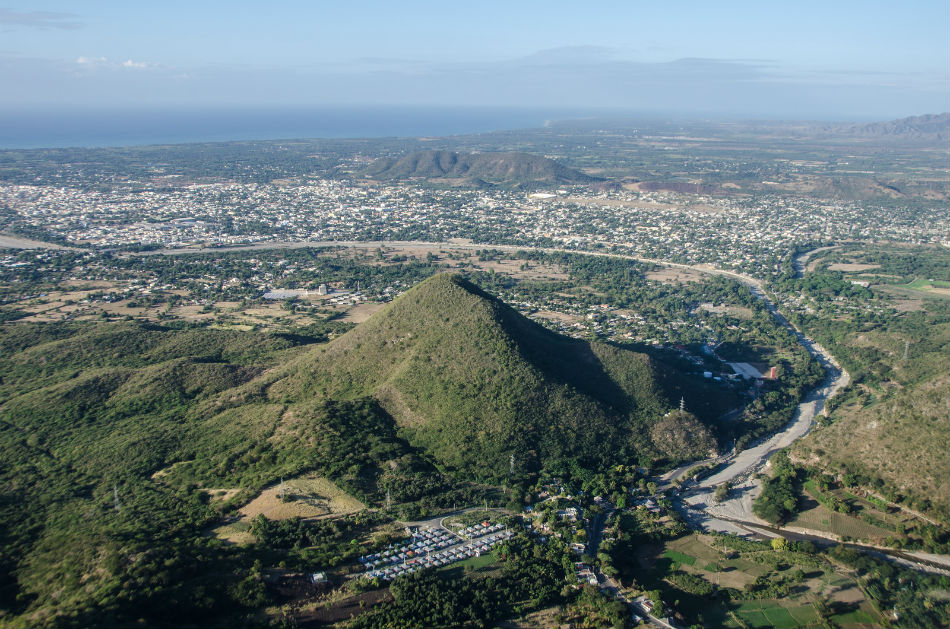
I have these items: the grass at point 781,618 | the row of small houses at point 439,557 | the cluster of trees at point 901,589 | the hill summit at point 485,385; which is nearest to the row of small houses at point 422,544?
the row of small houses at point 439,557

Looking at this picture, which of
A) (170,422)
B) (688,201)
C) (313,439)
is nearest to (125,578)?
(313,439)

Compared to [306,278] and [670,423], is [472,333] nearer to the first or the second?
[670,423]

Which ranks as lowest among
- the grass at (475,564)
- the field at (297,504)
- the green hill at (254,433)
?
the grass at (475,564)

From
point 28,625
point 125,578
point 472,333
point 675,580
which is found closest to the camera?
point 28,625

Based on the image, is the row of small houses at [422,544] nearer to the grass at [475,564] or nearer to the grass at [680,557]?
the grass at [475,564]

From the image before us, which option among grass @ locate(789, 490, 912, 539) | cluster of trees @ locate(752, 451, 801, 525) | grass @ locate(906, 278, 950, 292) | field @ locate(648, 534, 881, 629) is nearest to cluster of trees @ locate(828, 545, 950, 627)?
field @ locate(648, 534, 881, 629)

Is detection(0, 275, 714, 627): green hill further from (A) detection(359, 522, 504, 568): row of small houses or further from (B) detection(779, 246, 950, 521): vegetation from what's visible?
(B) detection(779, 246, 950, 521): vegetation
